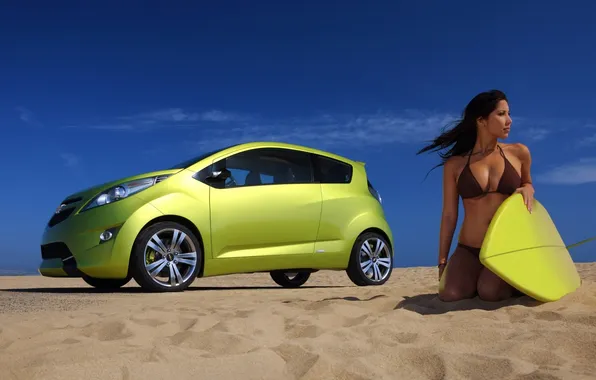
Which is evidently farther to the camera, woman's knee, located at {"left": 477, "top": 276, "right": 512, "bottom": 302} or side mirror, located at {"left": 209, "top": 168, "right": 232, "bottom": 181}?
side mirror, located at {"left": 209, "top": 168, "right": 232, "bottom": 181}

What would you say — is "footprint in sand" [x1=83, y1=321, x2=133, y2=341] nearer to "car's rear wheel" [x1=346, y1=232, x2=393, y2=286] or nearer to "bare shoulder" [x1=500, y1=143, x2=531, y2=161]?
"bare shoulder" [x1=500, y1=143, x2=531, y2=161]

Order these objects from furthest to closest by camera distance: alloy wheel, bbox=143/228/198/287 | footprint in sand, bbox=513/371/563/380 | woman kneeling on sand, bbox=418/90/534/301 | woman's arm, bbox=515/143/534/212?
alloy wheel, bbox=143/228/198/287, woman's arm, bbox=515/143/534/212, woman kneeling on sand, bbox=418/90/534/301, footprint in sand, bbox=513/371/563/380

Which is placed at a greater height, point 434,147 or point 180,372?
point 434,147

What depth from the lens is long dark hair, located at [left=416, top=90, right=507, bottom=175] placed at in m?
4.58

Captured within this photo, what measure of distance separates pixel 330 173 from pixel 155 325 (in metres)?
4.80

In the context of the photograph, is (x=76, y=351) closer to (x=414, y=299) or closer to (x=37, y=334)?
(x=37, y=334)

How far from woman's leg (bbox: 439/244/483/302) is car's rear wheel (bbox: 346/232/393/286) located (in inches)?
135

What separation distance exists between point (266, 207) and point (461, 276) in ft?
10.5

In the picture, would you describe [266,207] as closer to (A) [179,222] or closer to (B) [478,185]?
(A) [179,222]

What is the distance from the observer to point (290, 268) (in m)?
7.70

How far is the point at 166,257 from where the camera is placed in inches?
267

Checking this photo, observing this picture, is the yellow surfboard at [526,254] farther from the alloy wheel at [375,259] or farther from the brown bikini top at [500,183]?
the alloy wheel at [375,259]

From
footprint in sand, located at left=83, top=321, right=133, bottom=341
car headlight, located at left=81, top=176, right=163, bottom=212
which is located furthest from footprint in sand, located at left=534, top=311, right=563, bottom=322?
car headlight, located at left=81, top=176, right=163, bottom=212

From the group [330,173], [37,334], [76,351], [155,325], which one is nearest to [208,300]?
[155,325]
